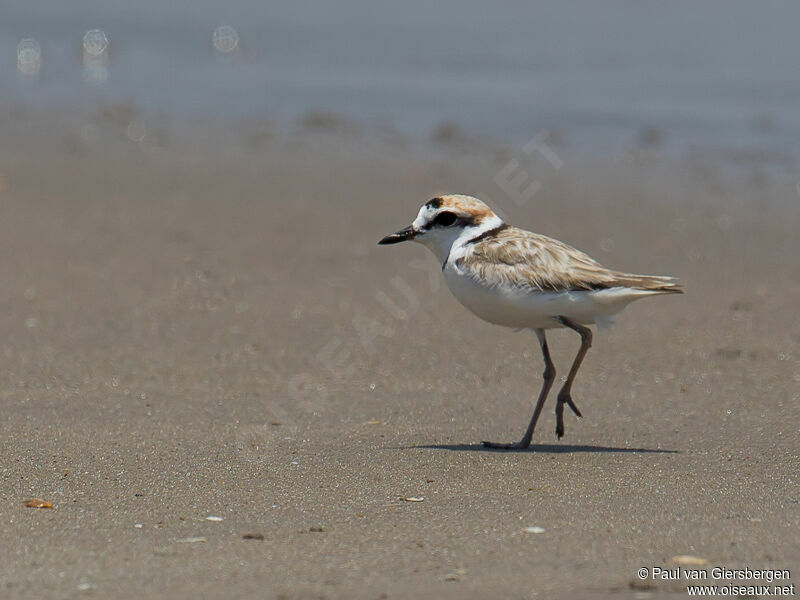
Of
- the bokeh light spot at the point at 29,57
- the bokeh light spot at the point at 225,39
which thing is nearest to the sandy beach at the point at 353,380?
the bokeh light spot at the point at 29,57

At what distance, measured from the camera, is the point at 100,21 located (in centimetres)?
1527

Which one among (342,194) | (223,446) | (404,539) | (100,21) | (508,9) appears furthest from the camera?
(508,9)

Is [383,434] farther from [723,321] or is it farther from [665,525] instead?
[723,321]

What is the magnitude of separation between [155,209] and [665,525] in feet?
18.3

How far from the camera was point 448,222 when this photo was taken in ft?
16.9

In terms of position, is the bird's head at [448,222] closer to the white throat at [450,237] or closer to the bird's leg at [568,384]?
the white throat at [450,237]

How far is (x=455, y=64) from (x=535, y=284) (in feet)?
31.2

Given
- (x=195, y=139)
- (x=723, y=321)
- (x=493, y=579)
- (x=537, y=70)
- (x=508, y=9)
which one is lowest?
(x=493, y=579)

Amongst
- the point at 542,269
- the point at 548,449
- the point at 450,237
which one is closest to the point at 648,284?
the point at 542,269

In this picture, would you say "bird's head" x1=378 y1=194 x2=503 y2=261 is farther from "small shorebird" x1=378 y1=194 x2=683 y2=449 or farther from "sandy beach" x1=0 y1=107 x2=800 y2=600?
"sandy beach" x1=0 y1=107 x2=800 y2=600

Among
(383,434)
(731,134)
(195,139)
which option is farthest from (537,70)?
(383,434)

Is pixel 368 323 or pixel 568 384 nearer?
pixel 568 384

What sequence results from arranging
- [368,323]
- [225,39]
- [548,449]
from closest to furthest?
1. [548,449]
2. [368,323]
3. [225,39]

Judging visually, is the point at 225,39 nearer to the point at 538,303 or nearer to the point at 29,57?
the point at 29,57
